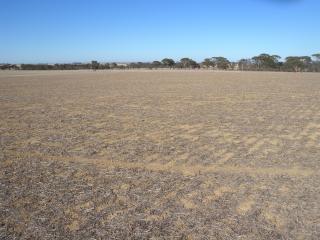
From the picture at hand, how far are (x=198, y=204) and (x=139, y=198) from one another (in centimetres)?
84

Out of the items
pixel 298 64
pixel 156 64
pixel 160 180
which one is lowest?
pixel 156 64

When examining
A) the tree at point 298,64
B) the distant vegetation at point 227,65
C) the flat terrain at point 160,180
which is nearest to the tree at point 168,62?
the distant vegetation at point 227,65

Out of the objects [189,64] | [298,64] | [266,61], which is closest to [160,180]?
[298,64]

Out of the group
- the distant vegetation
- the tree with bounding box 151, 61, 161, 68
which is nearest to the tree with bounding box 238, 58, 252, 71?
the distant vegetation

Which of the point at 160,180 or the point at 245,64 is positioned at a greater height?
the point at 160,180

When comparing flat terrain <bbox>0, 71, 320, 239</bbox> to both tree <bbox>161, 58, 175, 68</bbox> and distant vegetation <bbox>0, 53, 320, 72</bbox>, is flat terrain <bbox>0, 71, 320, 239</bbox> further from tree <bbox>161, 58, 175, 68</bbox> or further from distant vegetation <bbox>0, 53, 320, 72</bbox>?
tree <bbox>161, 58, 175, 68</bbox>

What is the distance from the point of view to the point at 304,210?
5391 mm

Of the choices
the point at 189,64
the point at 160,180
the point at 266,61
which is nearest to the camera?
the point at 160,180

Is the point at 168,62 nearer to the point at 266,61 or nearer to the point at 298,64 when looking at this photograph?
the point at 266,61

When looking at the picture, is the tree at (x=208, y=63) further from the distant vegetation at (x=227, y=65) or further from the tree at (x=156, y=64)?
the tree at (x=156, y=64)

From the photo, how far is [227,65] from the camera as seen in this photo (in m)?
117

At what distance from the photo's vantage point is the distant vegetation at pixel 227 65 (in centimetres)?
9794

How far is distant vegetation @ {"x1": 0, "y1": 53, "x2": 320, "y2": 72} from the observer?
321 ft

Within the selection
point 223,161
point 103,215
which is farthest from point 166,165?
point 103,215
